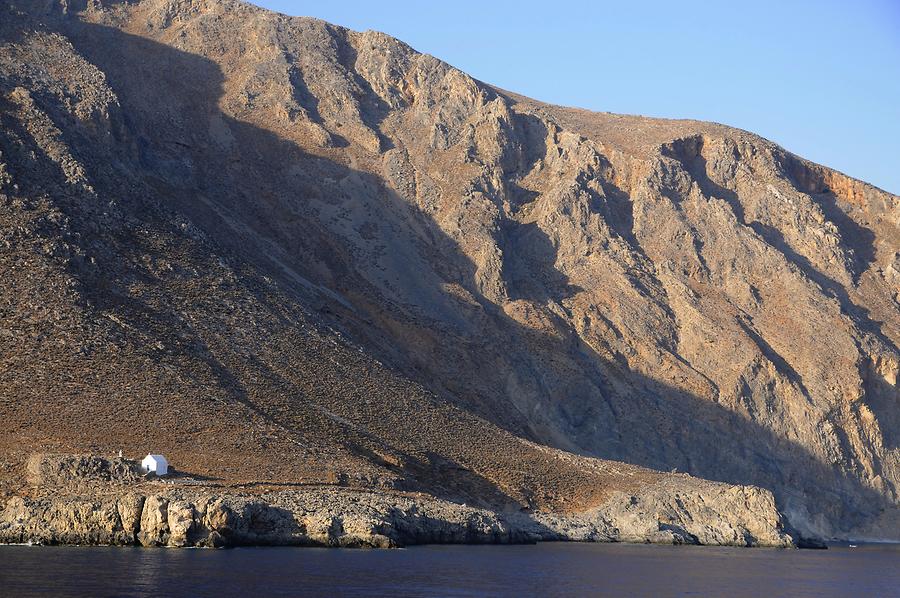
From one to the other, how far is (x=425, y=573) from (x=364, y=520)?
422 inches

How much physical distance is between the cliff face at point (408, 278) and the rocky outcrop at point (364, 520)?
7.87ft

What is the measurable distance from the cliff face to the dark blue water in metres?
8.31

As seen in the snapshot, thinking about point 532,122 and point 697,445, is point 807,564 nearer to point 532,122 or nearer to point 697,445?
point 697,445

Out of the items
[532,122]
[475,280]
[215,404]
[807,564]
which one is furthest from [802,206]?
[215,404]

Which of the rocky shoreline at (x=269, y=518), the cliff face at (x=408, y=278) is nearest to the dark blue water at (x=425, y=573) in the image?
the rocky shoreline at (x=269, y=518)

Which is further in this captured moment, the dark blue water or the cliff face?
the cliff face

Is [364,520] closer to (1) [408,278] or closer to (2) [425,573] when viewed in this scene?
(2) [425,573]

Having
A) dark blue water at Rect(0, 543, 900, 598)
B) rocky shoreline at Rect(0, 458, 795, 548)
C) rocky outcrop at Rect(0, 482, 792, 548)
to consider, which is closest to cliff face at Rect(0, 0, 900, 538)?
rocky shoreline at Rect(0, 458, 795, 548)

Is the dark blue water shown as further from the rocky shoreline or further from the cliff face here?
the cliff face

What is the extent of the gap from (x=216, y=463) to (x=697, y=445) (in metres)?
40.3

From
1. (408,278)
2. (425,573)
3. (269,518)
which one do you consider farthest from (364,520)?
(408,278)

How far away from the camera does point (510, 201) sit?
10688 centimetres

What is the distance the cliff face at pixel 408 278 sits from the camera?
70438 mm

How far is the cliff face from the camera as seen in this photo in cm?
7044
